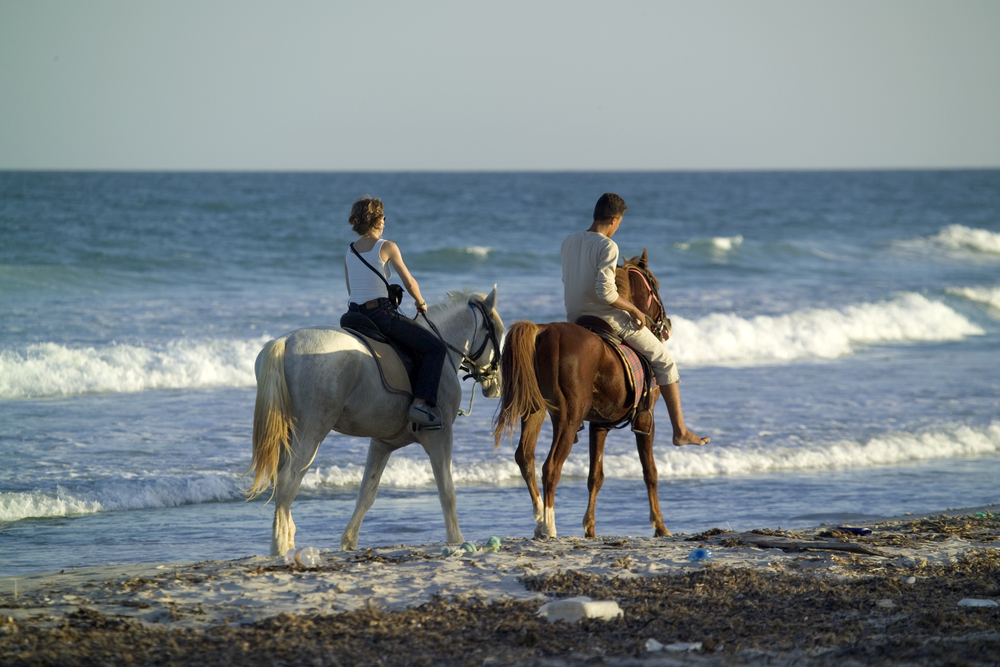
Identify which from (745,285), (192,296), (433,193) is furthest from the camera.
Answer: (433,193)

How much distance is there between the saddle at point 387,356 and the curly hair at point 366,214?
1.84ft

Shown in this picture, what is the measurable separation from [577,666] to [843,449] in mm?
7297

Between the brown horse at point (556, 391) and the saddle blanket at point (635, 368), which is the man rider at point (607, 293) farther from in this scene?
the brown horse at point (556, 391)

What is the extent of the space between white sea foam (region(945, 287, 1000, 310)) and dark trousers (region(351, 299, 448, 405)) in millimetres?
20953

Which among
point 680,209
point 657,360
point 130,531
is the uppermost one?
point 680,209

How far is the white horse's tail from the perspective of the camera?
552cm

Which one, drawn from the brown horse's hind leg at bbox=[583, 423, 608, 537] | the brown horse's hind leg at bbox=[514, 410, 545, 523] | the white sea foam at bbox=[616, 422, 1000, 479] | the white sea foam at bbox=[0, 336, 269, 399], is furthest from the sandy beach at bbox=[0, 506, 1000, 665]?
the white sea foam at bbox=[0, 336, 269, 399]

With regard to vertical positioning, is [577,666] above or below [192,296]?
below

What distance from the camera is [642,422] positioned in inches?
273

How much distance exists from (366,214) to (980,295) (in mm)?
21962

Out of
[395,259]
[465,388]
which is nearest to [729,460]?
[395,259]

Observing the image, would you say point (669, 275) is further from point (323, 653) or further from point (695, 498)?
point (323, 653)

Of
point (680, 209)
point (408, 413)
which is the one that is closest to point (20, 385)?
point (408, 413)

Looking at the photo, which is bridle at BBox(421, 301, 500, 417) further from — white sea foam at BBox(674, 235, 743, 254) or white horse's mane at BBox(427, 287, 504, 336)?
white sea foam at BBox(674, 235, 743, 254)
